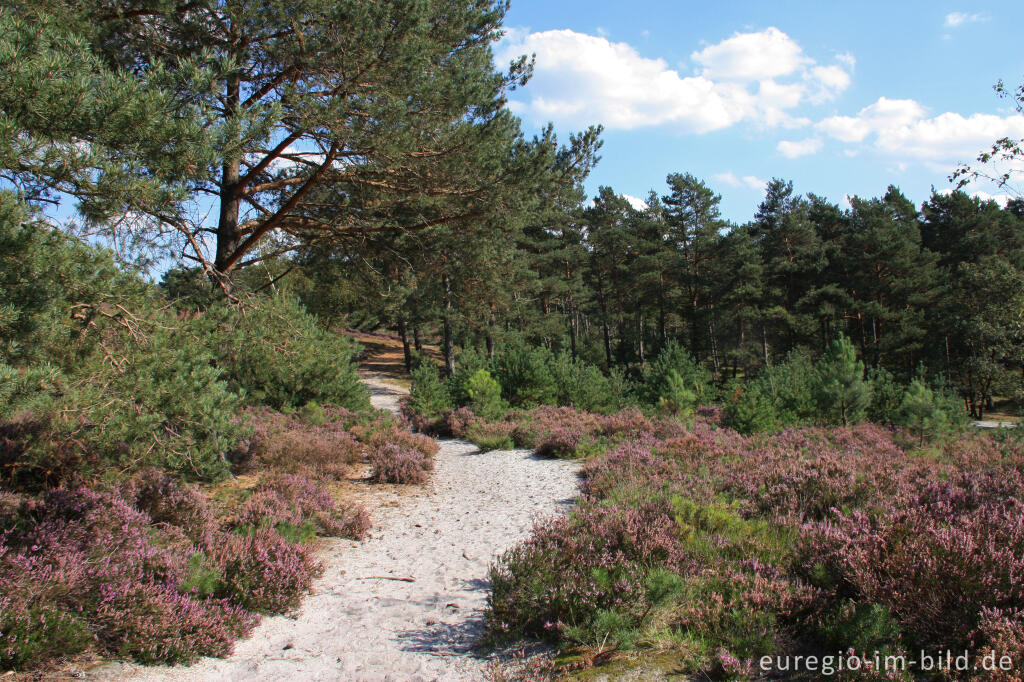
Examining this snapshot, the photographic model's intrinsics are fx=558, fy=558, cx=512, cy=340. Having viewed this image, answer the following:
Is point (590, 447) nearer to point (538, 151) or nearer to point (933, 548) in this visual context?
point (538, 151)

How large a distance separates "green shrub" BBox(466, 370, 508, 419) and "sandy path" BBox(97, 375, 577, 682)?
521cm

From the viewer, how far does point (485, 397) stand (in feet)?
45.5

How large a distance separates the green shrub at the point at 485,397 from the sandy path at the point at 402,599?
5.21 metres

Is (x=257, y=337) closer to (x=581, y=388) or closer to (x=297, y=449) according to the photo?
(x=297, y=449)

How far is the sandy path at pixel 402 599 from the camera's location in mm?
3299

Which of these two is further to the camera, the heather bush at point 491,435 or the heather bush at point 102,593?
the heather bush at point 491,435

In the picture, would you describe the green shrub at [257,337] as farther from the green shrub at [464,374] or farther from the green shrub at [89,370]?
the green shrub at [464,374]

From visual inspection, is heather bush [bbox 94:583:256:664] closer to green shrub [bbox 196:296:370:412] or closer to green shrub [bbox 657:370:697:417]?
green shrub [bbox 196:296:370:412]

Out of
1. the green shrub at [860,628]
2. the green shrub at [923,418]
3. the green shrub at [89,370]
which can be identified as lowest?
the green shrub at [923,418]

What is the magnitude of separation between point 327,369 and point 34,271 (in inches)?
332

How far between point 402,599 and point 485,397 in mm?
9484

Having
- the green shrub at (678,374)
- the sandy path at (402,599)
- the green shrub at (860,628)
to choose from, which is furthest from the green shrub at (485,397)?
the green shrub at (860,628)

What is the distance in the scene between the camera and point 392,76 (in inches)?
298

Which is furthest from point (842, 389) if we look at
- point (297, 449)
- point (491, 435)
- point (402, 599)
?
point (297, 449)
